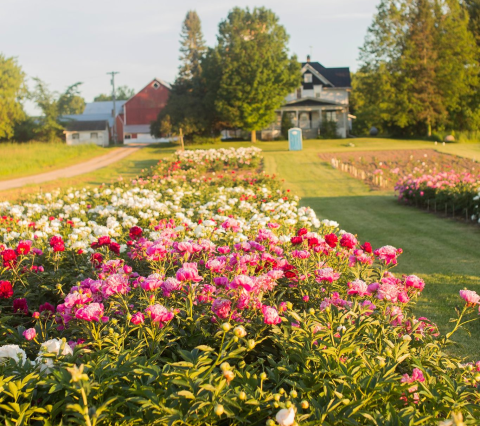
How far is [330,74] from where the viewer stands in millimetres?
53188

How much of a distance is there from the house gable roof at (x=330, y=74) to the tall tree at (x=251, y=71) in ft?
28.1

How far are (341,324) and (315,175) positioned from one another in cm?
1684

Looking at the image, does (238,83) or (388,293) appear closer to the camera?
(388,293)

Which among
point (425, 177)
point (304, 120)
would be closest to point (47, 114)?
point (304, 120)

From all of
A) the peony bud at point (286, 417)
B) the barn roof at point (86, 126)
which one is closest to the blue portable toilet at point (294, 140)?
the peony bud at point (286, 417)

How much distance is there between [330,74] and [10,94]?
34.0 m

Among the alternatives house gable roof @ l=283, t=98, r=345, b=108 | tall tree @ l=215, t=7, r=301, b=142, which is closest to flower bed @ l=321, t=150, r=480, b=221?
tall tree @ l=215, t=7, r=301, b=142

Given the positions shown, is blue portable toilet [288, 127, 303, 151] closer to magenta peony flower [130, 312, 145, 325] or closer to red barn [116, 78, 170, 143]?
magenta peony flower [130, 312, 145, 325]

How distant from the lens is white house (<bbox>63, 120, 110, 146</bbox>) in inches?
2206

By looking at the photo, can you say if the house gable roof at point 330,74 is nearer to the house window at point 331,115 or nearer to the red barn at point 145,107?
the house window at point 331,115

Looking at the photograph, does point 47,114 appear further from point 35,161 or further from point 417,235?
point 417,235

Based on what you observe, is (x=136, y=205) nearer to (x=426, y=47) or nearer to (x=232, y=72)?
(x=232, y=72)

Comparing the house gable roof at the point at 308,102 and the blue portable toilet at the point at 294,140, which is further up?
the house gable roof at the point at 308,102

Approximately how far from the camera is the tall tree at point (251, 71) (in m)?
39.4
